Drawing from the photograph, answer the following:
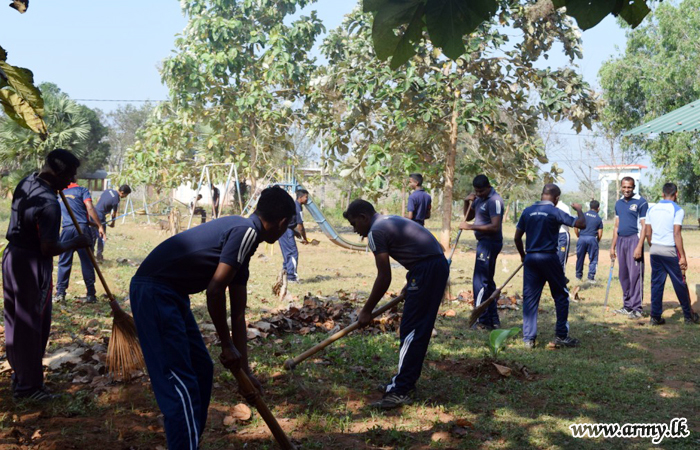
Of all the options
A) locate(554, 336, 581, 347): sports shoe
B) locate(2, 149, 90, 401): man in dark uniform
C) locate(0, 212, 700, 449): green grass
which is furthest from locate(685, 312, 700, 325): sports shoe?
locate(2, 149, 90, 401): man in dark uniform

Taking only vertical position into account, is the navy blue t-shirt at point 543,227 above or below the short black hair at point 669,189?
below

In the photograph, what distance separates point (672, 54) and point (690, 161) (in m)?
4.19

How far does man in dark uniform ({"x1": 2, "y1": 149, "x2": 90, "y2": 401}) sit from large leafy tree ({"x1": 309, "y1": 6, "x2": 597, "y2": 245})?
367 inches

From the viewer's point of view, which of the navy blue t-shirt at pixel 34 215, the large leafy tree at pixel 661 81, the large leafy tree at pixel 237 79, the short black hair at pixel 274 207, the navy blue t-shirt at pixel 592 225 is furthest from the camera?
the large leafy tree at pixel 661 81

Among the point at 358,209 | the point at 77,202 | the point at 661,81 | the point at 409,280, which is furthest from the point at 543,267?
the point at 661,81

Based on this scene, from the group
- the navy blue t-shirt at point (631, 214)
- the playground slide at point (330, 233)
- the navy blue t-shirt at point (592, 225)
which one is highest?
the navy blue t-shirt at point (631, 214)

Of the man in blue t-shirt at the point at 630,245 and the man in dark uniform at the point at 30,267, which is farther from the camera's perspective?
the man in blue t-shirt at the point at 630,245

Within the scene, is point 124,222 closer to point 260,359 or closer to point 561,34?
point 561,34

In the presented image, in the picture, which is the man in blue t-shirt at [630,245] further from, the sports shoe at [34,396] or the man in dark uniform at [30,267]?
the sports shoe at [34,396]

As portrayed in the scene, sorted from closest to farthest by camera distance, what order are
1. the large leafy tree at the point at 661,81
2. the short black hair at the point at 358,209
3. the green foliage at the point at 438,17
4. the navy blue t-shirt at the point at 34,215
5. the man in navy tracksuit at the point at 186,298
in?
the green foliage at the point at 438,17
the man in navy tracksuit at the point at 186,298
the navy blue t-shirt at the point at 34,215
the short black hair at the point at 358,209
the large leafy tree at the point at 661,81

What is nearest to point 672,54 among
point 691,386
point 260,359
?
point 691,386

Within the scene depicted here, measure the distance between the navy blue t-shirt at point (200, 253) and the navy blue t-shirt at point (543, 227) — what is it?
4.76m

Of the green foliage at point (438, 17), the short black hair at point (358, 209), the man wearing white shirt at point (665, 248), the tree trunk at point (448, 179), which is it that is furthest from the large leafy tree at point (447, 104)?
the green foliage at point (438, 17)

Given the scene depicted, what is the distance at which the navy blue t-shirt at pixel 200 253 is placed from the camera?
11.7 ft
